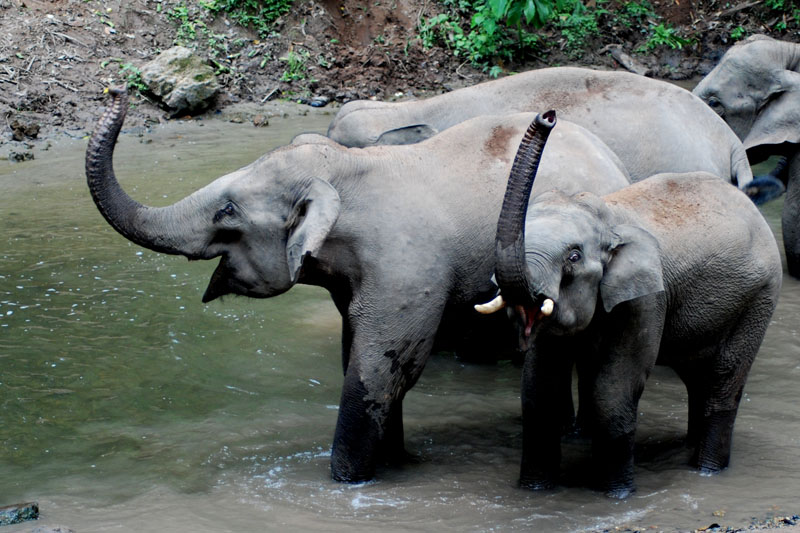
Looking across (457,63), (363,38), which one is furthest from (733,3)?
(363,38)

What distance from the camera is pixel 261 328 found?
22.6 feet

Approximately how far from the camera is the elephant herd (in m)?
4.25

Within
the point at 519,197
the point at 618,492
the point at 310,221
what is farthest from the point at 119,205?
the point at 618,492

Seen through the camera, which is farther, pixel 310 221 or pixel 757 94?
pixel 757 94

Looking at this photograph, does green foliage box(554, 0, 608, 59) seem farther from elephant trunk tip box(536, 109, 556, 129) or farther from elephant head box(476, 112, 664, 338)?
elephant trunk tip box(536, 109, 556, 129)

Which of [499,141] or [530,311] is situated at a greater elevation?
[499,141]

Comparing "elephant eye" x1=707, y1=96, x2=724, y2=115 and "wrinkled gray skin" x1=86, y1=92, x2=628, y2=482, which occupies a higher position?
"elephant eye" x1=707, y1=96, x2=724, y2=115

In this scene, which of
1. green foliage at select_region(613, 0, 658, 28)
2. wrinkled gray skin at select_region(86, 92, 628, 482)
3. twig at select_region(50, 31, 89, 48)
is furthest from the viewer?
green foliage at select_region(613, 0, 658, 28)

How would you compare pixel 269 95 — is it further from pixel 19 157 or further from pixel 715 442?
pixel 715 442

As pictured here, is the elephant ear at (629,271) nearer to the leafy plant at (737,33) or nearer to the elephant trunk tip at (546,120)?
the elephant trunk tip at (546,120)

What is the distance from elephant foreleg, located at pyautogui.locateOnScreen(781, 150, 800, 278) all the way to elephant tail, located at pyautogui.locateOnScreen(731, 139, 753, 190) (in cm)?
175

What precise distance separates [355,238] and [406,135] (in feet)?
5.89

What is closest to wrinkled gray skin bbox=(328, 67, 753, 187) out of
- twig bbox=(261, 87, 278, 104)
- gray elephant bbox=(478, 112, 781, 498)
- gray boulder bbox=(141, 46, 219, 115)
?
gray elephant bbox=(478, 112, 781, 498)

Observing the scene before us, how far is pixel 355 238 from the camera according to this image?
455 centimetres
